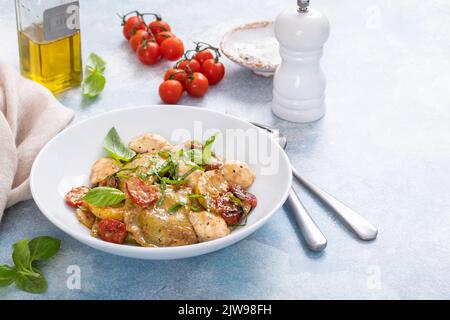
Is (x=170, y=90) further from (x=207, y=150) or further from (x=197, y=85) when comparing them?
(x=207, y=150)

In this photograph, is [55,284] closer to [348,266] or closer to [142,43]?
[348,266]

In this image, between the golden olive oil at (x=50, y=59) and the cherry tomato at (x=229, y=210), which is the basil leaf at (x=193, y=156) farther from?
the golden olive oil at (x=50, y=59)

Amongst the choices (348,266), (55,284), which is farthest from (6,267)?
(348,266)

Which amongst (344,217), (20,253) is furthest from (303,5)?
(20,253)

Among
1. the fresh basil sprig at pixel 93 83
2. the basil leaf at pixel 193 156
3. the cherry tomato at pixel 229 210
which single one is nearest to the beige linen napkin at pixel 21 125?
the fresh basil sprig at pixel 93 83

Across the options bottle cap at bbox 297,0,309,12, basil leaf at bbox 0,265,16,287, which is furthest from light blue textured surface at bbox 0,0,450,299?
bottle cap at bbox 297,0,309,12
